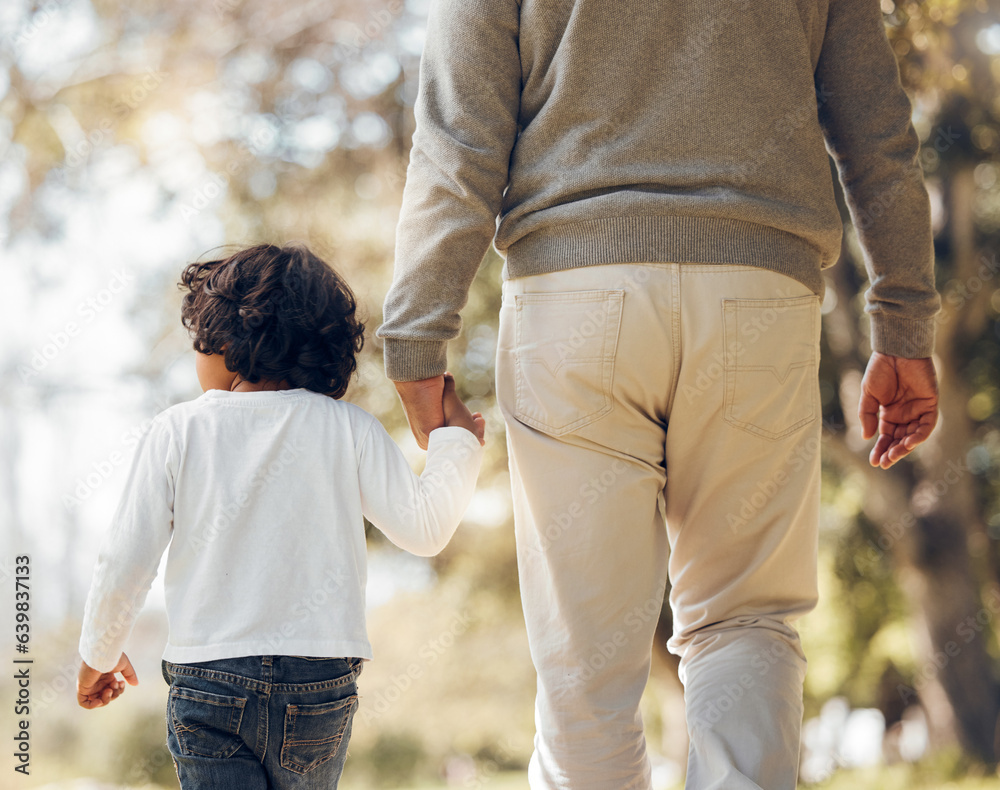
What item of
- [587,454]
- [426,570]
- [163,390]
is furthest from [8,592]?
[587,454]

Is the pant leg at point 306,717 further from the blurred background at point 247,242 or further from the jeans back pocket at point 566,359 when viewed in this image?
the blurred background at point 247,242

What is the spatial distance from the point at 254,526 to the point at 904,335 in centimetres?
106

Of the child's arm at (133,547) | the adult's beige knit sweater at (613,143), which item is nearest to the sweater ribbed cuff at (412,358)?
the adult's beige knit sweater at (613,143)

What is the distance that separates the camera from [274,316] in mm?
1150

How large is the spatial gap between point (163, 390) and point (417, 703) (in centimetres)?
264

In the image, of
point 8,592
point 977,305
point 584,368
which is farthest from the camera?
point 977,305

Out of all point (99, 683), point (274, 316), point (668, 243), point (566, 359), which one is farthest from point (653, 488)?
point (99, 683)

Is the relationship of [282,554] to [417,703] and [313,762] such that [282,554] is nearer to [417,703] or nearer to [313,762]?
[313,762]

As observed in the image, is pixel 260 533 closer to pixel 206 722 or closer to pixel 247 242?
pixel 206 722

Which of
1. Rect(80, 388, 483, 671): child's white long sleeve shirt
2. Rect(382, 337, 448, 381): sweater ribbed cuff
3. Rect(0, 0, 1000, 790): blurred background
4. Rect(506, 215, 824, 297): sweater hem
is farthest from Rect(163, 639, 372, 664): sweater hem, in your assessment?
Rect(0, 0, 1000, 790): blurred background

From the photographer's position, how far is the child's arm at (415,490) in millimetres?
1109

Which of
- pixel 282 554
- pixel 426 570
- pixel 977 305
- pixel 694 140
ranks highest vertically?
pixel 694 140

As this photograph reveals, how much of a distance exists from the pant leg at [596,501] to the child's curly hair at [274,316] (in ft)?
1.00

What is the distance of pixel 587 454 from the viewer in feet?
3.37
